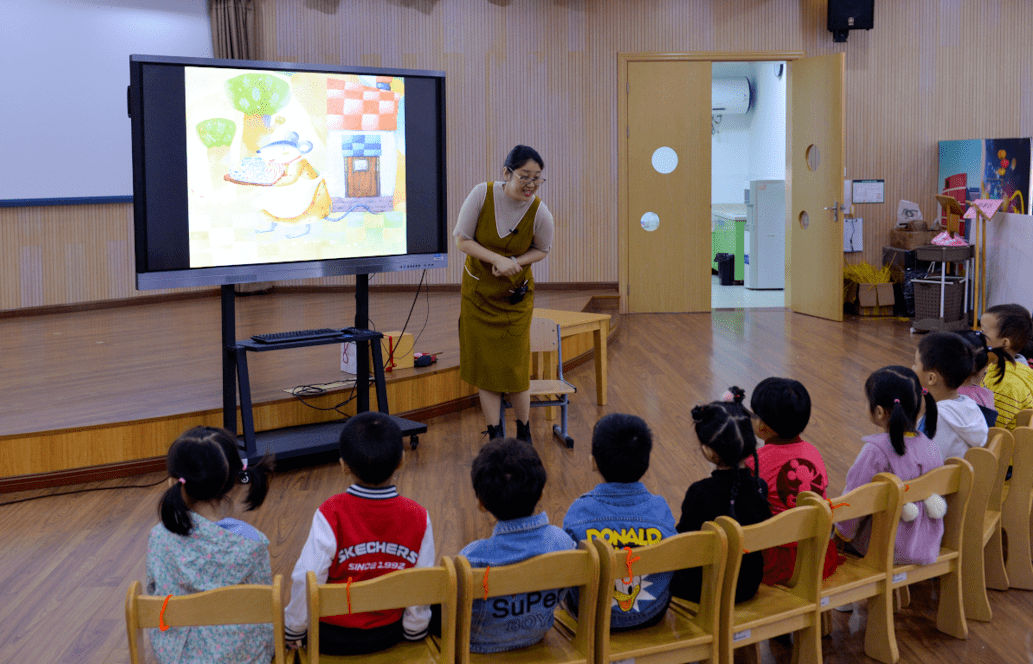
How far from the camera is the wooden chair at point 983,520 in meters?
2.36

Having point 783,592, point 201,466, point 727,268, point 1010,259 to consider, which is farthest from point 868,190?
point 201,466

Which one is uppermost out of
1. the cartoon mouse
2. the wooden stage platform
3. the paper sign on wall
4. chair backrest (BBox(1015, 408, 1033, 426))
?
the paper sign on wall

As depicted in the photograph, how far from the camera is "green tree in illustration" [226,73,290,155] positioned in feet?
12.3

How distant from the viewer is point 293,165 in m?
3.92

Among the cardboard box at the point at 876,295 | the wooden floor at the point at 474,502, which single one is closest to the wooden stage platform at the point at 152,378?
the wooden floor at the point at 474,502

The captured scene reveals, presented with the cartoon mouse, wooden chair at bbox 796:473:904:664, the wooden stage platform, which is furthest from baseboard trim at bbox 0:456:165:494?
wooden chair at bbox 796:473:904:664

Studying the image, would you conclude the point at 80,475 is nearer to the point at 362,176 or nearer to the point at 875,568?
the point at 362,176

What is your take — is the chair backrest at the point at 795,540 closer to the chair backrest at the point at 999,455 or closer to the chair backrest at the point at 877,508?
the chair backrest at the point at 877,508

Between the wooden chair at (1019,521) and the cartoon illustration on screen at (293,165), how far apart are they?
2.74 meters

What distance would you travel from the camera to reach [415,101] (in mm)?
4219

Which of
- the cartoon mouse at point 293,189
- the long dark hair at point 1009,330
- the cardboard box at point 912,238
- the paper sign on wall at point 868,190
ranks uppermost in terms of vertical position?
the paper sign on wall at point 868,190

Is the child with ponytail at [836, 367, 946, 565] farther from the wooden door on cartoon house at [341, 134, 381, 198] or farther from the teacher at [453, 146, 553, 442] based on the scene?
the wooden door on cartoon house at [341, 134, 381, 198]

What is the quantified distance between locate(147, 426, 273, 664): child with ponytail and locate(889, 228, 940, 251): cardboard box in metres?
7.12

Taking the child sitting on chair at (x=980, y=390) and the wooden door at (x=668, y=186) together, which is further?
the wooden door at (x=668, y=186)
